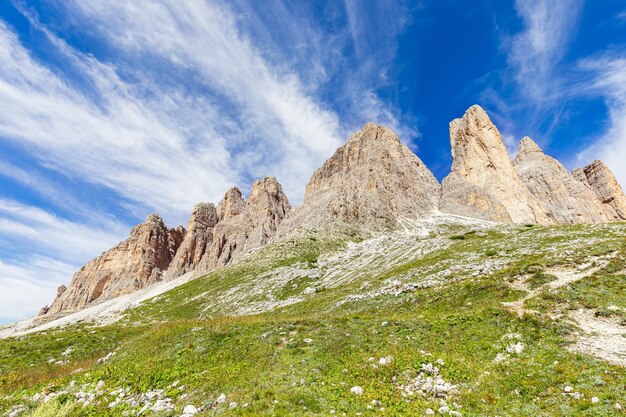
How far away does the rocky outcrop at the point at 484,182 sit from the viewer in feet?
486

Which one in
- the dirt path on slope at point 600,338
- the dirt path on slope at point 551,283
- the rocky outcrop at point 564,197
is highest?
the rocky outcrop at point 564,197

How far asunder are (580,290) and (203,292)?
80.3m

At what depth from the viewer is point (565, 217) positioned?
17038 cm

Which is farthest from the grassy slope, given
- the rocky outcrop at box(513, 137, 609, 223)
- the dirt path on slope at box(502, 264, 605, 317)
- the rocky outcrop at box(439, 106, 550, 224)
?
the rocky outcrop at box(513, 137, 609, 223)

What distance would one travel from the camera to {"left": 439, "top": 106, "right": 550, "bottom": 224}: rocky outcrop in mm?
148250

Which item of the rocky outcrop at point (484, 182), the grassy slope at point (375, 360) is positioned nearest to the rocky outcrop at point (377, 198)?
the rocky outcrop at point (484, 182)

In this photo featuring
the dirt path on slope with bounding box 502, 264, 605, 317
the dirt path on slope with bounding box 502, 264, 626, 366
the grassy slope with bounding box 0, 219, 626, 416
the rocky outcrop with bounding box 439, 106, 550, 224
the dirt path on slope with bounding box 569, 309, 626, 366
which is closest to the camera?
the grassy slope with bounding box 0, 219, 626, 416

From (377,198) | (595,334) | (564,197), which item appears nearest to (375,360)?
(595,334)

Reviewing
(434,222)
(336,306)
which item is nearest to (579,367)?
(336,306)

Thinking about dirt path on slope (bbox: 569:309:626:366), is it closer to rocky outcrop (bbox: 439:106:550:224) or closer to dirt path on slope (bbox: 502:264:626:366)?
dirt path on slope (bbox: 502:264:626:366)

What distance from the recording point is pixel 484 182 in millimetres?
169500

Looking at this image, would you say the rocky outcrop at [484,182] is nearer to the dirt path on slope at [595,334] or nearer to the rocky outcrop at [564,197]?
the rocky outcrop at [564,197]

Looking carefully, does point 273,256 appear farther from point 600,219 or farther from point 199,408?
point 600,219

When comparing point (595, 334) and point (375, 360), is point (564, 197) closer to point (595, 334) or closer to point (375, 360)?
point (595, 334)
